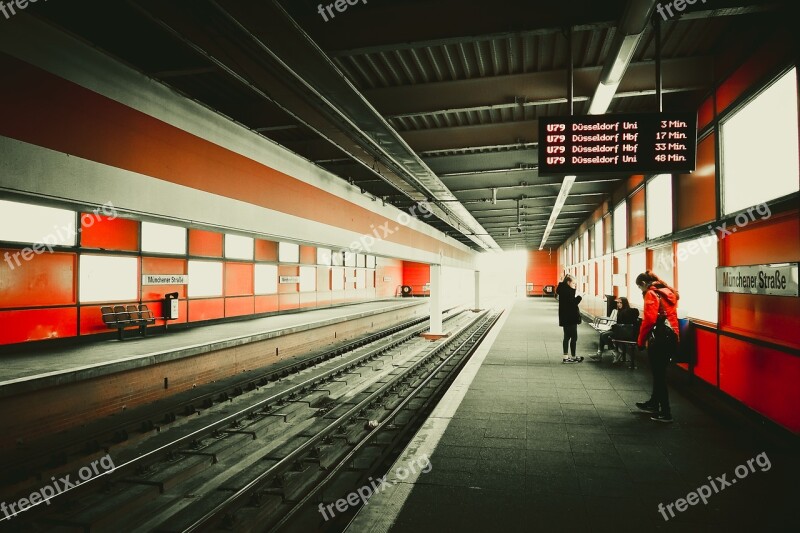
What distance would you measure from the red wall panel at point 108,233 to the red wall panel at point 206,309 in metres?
2.54

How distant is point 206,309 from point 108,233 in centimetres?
378

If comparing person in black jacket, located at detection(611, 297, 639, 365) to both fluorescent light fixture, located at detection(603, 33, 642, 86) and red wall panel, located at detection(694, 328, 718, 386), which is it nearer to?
red wall panel, located at detection(694, 328, 718, 386)

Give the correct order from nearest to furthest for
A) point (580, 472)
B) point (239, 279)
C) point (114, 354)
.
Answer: point (580, 472)
point (114, 354)
point (239, 279)

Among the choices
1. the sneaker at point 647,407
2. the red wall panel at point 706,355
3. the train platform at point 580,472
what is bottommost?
the train platform at point 580,472

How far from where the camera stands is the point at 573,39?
17.0 feet

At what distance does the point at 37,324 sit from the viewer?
855cm

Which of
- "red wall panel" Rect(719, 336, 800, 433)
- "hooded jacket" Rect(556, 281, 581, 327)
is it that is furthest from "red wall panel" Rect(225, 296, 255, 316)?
"red wall panel" Rect(719, 336, 800, 433)

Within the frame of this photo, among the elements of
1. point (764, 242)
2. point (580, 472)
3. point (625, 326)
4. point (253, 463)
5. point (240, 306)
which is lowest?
point (253, 463)

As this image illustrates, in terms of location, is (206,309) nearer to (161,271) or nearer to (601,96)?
(161,271)

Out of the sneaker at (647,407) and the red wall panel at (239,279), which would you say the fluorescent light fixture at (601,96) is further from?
the red wall panel at (239,279)

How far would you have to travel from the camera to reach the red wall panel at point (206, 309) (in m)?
12.6

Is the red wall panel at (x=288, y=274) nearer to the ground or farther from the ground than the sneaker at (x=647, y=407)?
farther from the ground

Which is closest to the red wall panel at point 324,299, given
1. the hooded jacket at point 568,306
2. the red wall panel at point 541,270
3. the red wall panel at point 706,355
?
the hooded jacket at point 568,306

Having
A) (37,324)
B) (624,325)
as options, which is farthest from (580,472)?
(37,324)
